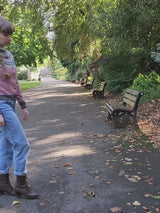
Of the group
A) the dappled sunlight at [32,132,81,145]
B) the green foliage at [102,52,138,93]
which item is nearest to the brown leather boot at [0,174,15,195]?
the dappled sunlight at [32,132,81,145]

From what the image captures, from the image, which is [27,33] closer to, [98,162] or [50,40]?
[50,40]

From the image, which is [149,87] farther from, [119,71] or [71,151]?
[71,151]

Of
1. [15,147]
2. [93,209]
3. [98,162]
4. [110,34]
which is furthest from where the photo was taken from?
[110,34]

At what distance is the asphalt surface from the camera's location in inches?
139

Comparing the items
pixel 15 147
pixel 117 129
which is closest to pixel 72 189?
pixel 15 147

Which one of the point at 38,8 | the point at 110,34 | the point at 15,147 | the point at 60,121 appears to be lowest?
the point at 60,121

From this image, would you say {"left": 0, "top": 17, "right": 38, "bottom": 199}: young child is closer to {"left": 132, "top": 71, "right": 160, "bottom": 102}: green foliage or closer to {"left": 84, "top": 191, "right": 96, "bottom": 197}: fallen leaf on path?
{"left": 84, "top": 191, "right": 96, "bottom": 197}: fallen leaf on path

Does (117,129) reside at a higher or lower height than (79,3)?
lower

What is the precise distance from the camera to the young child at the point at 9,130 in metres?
3.59

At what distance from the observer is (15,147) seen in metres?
3.66

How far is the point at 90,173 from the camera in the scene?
182 inches

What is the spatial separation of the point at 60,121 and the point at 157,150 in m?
4.29

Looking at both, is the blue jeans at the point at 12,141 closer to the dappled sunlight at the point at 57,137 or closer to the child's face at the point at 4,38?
the child's face at the point at 4,38

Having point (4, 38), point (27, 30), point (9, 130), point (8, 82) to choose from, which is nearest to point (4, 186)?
point (9, 130)
